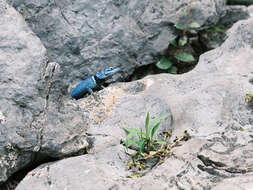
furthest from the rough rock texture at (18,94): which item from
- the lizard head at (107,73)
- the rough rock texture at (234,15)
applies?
the rough rock texture at (234,15)

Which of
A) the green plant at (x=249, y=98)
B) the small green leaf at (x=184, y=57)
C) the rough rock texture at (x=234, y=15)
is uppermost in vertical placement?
the rough rock texture at (x=234, y=15)

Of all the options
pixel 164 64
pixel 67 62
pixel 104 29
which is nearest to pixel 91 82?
pixel 67 62

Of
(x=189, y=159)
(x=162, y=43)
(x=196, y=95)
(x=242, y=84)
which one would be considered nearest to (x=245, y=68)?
(x=242, y=84)

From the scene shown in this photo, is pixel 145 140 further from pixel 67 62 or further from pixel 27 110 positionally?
pixel 67 62

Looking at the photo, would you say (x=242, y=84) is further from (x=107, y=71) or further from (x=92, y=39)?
(x=92, y=39)

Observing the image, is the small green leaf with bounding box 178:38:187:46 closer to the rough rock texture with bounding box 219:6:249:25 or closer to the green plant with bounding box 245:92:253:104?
the rough rock texture with bounding box 219:6:249:25

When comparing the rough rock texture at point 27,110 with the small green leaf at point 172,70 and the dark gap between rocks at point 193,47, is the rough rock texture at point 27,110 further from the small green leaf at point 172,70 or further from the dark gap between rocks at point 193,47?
the small green leaf at point 172,70
